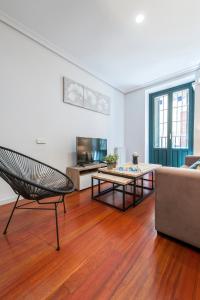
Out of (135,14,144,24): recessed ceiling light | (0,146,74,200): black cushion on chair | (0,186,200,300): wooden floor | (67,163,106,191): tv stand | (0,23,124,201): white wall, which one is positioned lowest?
(0,186,200,300): wooden floor

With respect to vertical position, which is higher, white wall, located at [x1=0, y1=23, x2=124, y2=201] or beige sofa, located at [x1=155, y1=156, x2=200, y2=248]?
white wall, located at [x1=0, y1=23, x2=124, y2=201]

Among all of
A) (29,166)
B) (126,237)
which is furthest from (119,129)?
(126,237)

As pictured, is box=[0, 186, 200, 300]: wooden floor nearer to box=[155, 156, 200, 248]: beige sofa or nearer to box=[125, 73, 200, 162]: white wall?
box=[155, 156, 200, 248]: beige sofa

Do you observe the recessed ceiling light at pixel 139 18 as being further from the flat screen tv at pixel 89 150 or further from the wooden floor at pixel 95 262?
the wooden floor at pixel 95 262

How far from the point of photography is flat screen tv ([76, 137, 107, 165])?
2889 millimetres

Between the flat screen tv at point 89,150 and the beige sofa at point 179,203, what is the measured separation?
1.81 meters

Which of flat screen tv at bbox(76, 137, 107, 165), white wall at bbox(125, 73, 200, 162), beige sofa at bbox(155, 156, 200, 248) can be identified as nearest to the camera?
beige sofa at bbox(155, 156, 200, 248)

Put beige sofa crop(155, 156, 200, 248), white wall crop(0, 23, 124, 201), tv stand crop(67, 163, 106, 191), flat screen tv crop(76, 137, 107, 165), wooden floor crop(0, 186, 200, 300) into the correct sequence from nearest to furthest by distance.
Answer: wooden floor crop(0, 186, 200, 300) < beige sofa crop(155, 156, 200, 248) < white wall crop(0, 23, 124, 201) < tv stand crop(67, 163, 106, 191) < flat screen tv crop(76, 137, 107, 165)

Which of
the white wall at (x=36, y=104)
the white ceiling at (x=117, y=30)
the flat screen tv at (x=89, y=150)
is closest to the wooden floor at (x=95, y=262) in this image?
the white wall at (x=36, y=104)

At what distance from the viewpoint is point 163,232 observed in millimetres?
1385

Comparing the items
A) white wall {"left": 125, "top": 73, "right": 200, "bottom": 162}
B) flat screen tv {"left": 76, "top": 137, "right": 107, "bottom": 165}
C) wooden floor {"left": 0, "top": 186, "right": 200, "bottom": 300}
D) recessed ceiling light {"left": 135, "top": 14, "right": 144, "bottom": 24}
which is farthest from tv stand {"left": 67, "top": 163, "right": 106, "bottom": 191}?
recessed ceiling light {"left": 135, "top": 14, "right": 144, "bottom": 24}

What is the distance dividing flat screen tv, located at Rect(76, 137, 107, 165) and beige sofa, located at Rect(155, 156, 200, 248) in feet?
5.92

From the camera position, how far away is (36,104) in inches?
94.9

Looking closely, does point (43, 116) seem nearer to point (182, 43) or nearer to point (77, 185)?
point (77, 185)
